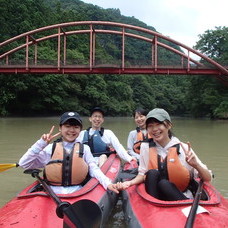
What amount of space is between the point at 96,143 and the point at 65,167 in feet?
6.67

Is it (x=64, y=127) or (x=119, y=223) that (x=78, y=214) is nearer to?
(x=64, y=127)

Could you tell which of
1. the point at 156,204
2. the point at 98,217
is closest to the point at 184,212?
the point at 156,204

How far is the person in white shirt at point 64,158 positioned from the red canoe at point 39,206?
14 cm

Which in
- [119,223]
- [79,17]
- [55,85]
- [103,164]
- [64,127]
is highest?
[79,17]

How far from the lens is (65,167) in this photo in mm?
2816

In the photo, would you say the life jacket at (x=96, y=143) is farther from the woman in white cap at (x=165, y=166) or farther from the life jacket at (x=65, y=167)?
the woman in white cap at (x=165, y=166)

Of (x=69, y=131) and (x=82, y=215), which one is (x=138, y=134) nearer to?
(x=69, y=131)

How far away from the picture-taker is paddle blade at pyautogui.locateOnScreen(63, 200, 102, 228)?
183 cm

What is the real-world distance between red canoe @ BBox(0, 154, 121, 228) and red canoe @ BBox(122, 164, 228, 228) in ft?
1.11

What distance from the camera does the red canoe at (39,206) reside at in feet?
7.16

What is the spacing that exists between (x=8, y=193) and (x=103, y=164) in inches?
53.9

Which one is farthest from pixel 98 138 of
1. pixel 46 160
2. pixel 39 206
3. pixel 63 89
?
pixel 63 89

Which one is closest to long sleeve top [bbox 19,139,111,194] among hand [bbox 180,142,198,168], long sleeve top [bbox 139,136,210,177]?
long sleeve top [bbox 139,136,210,177]

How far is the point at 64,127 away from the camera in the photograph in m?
2.92
